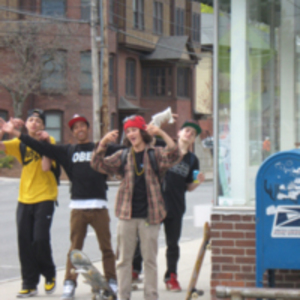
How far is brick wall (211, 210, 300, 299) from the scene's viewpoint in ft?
17.9

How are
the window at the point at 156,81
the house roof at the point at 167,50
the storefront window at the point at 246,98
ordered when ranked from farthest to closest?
the window at the point at 156,81 < the house roof at the point at 167,50 < the storefront window at the point at 246,98

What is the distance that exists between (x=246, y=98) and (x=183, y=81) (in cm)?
3460

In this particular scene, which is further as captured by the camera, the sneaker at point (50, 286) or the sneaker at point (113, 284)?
the sneaker at point (50, 286)

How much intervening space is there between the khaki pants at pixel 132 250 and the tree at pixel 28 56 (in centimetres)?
2578

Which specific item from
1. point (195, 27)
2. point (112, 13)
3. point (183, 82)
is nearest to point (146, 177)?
point (112, 13)

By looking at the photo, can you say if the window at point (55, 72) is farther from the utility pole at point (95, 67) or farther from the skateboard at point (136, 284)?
the skateboard at point (136, 284)

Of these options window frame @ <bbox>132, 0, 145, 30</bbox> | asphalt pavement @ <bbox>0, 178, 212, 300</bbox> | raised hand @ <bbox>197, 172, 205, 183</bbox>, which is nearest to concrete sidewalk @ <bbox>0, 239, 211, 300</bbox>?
asphalt pavement @ <bbox>0, 178, 212, 300</bbox>

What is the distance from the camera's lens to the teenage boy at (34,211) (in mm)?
6234

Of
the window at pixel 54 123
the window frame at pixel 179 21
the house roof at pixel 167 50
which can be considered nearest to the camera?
the window at pixel 54 123

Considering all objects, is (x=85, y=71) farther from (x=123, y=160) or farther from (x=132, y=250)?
(x=132, y=250)

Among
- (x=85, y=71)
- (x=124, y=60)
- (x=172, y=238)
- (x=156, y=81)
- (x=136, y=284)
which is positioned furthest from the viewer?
(x=156, y=81)

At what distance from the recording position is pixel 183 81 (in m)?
40.3

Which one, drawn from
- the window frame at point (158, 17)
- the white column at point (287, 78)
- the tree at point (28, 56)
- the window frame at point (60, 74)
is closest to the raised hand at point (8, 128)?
the white column at point (287, 78)

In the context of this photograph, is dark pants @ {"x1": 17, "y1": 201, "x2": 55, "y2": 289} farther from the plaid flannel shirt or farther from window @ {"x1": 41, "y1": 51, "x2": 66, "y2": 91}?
window @ {"x1": 41, "y1": 51, "x2": 66, "y2": 91}
